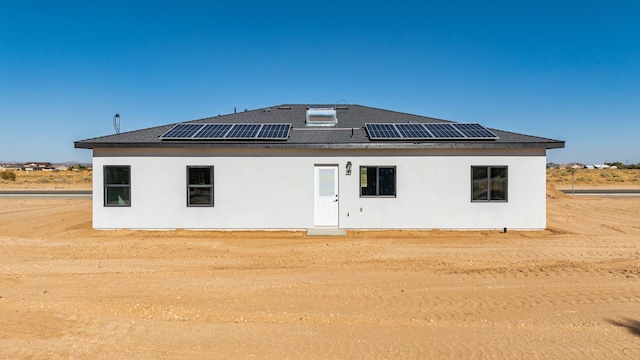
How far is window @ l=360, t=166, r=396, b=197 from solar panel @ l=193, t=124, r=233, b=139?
517cm

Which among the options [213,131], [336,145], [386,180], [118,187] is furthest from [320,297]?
[118,187]

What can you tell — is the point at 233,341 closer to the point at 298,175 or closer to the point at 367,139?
the point at 298,175

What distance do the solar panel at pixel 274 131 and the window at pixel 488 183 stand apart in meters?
6.74

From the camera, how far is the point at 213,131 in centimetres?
1413

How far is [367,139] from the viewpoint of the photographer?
13.7 m

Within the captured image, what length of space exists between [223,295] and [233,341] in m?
1.91

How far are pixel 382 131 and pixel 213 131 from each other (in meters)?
6.13

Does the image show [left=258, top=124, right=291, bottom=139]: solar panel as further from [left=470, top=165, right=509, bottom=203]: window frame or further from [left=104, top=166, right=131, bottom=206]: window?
[left=470, top=165, right=509, bottom=203]: window frame

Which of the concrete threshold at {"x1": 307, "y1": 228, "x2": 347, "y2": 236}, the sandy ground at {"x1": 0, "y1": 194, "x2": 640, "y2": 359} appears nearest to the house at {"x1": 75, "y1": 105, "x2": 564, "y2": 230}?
the concrete threshold at {"x1": 307, "y1": 228, "x2": 347, "y2": 236}

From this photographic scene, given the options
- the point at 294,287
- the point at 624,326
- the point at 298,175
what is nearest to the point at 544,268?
the point at 624,326

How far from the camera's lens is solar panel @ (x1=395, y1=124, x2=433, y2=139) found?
529 inches

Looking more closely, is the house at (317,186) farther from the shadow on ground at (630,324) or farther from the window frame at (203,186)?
the shadow on ground at (630,324)

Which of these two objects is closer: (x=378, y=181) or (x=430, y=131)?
(x=378, y=181)

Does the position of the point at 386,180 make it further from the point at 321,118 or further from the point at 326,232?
the point at 321,118
